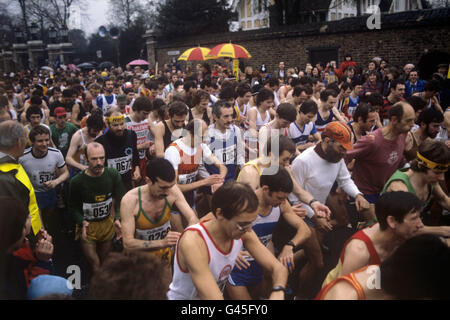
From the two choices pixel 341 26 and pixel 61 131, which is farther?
pixel 341 26

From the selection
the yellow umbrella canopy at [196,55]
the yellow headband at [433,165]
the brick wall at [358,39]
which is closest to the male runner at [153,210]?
the yellow headband at [433,165]

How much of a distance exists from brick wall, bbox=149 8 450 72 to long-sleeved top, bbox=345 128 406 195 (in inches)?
548

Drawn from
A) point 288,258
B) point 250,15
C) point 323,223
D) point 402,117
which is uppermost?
point 250,15

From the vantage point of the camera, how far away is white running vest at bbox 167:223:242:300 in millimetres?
2350

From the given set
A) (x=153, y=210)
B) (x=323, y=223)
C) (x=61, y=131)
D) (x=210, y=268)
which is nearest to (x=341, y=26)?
(x=61, y=131)

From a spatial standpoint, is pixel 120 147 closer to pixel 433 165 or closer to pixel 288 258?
pixel 288 258

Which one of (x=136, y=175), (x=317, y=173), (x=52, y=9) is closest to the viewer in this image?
(x=317, y=173)

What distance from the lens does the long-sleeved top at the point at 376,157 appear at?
14.1ft

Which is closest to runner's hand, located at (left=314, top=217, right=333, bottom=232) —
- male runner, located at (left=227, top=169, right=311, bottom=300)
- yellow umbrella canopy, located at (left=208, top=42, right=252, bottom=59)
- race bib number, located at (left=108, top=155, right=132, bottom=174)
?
male runner, located at (left=227, top=169, right=311, bottom=300)

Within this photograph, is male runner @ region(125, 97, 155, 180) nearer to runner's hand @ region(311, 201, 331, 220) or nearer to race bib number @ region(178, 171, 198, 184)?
race bib number @ region(178, 171, 198, 184)

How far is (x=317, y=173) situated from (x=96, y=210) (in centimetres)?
250

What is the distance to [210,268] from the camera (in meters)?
2.37

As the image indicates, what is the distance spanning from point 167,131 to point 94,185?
1.71m

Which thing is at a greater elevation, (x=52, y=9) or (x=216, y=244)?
(x=52, y=9)
